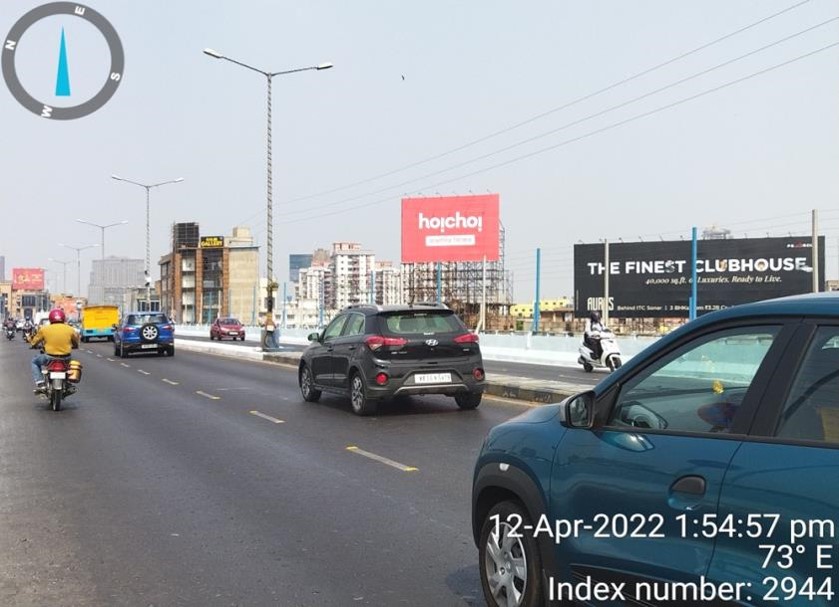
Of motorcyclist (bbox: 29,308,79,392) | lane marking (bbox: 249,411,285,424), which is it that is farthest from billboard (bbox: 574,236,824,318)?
motorcyclist (bbox: 29,308,79,392)

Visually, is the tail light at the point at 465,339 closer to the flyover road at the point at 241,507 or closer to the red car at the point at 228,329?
the flyover road at the point at 241,507

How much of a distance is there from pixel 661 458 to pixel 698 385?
2.70 ft

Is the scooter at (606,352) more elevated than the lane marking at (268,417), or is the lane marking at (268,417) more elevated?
the scooter at (606,352)

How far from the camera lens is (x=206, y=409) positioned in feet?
46.4

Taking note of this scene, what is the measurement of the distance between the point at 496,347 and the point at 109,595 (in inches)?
1166

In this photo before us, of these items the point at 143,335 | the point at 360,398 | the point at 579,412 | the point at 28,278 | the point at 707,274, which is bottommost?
the point at 360,398

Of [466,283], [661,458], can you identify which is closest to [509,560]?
[661,458]

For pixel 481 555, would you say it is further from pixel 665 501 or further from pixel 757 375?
pixel 757 375

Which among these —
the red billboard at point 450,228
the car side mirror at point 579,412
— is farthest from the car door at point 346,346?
the red billboard at point 450,228

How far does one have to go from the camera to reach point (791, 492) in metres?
2.56

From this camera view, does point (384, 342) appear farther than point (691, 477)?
Yes

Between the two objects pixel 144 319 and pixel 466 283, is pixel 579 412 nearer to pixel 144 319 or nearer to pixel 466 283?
pixel 144 319

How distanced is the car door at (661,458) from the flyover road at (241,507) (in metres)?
1.48

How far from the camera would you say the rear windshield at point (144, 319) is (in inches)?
1329
